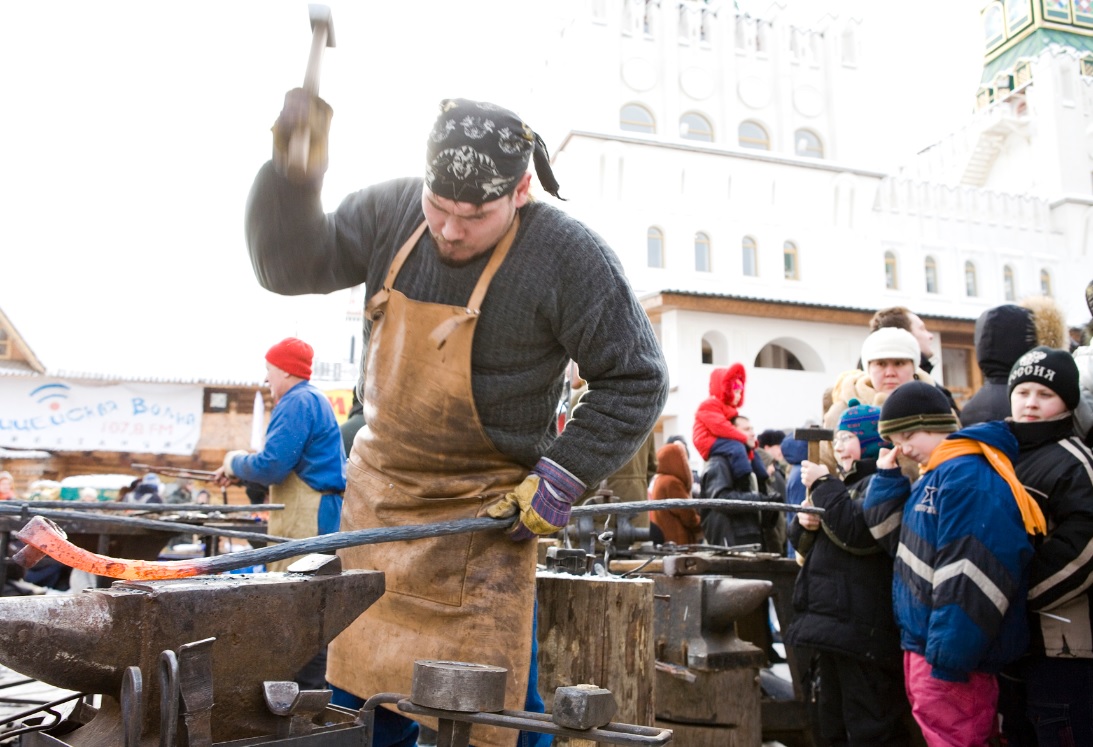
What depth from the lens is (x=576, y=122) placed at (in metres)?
28.8

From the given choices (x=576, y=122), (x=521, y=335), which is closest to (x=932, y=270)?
(x=576, y=122)

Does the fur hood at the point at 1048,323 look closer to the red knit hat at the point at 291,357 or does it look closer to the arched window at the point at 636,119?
the red knit hat at the point at 291,357

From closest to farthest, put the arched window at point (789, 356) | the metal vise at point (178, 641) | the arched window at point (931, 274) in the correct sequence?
1. the metal vise at point (178, 641)
2. the arched window at point (789, 356)
3. the arched window at point (931, 274)

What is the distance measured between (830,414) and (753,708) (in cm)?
186

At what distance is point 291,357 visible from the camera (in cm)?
461

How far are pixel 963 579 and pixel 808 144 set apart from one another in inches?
1257

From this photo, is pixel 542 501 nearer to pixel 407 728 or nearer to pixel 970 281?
pixel 407 728

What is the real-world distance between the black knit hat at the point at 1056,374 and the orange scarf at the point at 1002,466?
32cm

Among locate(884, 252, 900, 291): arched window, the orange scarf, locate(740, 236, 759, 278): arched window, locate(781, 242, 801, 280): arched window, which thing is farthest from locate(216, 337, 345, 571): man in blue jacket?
locate(884, 252, 900, 291): arched window

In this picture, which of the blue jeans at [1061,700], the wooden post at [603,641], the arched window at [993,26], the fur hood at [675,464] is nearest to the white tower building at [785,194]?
the arched window at [993,26]

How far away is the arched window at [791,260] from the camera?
1169 inches

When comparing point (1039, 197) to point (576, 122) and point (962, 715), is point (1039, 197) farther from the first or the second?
point (962, 715)

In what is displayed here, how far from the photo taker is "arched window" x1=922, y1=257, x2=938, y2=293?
31.6m

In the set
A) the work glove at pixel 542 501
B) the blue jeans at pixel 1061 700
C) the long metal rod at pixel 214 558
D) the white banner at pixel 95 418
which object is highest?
the white banner at pixel 95 418
